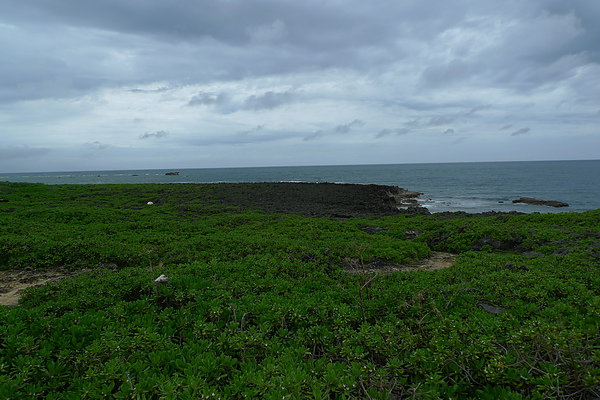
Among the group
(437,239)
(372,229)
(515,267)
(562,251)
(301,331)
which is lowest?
(437,239)

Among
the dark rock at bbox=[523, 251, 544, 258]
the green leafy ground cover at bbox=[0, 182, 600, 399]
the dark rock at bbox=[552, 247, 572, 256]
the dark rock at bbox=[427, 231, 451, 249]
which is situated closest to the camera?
the green leafy ground cover at bbox=[0, 182, 600, 399]

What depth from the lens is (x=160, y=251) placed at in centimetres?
1183

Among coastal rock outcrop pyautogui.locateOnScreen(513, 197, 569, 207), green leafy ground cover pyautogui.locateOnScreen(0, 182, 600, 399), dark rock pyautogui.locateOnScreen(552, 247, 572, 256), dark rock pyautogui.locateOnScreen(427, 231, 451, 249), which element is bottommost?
coastal rock outcrop pyautogui.locateOnScreen(513, 197, 569, 207)

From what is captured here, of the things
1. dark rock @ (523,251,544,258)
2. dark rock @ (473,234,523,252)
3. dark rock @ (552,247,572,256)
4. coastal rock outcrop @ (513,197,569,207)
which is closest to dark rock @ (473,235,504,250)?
dark rock @ (473,234,523,252)

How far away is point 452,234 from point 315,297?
10.9 metres

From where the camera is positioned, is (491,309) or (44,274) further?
(44,274)

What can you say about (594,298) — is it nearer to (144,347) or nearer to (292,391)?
(292,391)

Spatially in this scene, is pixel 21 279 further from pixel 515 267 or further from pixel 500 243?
pixel 500 243

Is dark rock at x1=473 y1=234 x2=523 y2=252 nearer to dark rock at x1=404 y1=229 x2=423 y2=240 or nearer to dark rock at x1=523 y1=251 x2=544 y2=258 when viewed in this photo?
dark rock at x1=523 y1=251 x2=544 y2=258

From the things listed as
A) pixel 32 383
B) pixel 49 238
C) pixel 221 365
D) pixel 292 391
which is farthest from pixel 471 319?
pixel 49 238

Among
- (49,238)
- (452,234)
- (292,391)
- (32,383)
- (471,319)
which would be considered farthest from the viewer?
(452,234)

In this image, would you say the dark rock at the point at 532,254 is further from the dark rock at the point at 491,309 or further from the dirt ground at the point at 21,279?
the dirt ground at the point at 21,279

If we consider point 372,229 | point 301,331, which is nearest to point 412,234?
point 372,229

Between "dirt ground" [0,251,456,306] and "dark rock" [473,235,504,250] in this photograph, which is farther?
"dark rock" [473,235,504,250]
